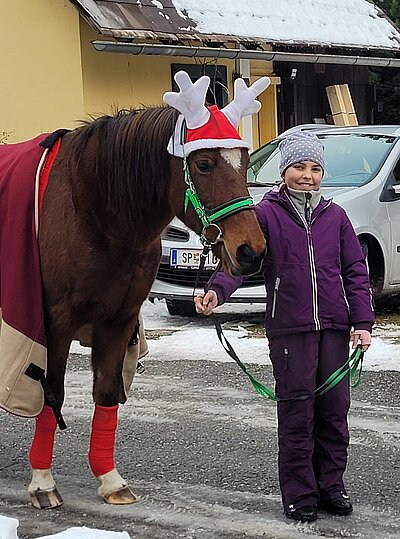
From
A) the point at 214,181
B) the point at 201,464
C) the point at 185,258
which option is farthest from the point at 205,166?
the point at 185,258

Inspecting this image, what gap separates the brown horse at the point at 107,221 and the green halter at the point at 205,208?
0.08 feet

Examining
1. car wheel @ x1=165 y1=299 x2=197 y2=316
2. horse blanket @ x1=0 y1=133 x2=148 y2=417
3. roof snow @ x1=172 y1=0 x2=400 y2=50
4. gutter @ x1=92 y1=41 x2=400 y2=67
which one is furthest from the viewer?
roof snow @ x1=172 y1=0 x2=400 y2=50

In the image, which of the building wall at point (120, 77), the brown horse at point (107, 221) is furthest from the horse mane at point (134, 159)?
the building wall at point (120, 77)

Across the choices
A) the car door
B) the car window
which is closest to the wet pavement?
the car door

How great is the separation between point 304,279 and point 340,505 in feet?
3.39

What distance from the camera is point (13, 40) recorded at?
12547 mm

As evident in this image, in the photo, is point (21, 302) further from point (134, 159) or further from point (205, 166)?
point (205, 166)

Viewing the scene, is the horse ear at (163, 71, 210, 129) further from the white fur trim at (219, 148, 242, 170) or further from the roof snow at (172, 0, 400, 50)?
the roof snow at (172, 0, 400, 50)

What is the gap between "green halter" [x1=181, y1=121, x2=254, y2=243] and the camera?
3652mm

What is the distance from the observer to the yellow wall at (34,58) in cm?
1253

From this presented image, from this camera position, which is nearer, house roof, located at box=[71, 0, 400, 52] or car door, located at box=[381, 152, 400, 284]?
car door, located at box=[381, 152, 400, 284]

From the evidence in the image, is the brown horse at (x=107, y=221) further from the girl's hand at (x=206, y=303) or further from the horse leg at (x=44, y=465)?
the girl's hand at (x=206, y=303)

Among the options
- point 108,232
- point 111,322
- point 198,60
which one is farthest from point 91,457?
point 198,60

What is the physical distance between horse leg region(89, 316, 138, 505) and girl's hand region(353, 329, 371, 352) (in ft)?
3.58
